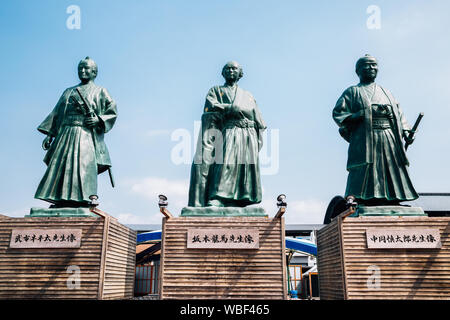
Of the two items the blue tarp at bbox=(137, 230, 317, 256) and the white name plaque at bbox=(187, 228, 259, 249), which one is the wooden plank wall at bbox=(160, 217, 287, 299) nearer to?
the white name plaque at bbox=(187, 228, 259, 249)

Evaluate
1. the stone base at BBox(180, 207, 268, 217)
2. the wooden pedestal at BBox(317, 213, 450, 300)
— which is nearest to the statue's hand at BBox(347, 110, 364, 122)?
the wooden pedestal at BBox(317, 213, 450, 300)

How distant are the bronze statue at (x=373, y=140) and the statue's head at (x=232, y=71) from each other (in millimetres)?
2708

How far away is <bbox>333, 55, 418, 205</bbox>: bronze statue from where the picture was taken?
29.5 feet

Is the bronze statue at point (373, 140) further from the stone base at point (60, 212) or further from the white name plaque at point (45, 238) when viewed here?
the white name plaque at point (45, 238)

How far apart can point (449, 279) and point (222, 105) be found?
6.26 meters

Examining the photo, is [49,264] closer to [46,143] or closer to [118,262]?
[118,262]

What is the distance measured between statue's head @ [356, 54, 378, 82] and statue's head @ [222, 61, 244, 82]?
3199 mm

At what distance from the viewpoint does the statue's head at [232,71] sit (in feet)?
32.6

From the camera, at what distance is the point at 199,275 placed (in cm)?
791

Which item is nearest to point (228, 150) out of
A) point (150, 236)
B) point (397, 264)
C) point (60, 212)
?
point (60, 212)

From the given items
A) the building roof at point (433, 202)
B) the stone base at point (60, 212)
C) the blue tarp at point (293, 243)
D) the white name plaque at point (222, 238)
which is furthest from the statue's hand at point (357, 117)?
the building roof at point (433, 202)

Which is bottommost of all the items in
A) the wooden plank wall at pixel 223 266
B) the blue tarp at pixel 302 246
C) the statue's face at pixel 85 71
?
the wooden plank wall at pixel 223 266
